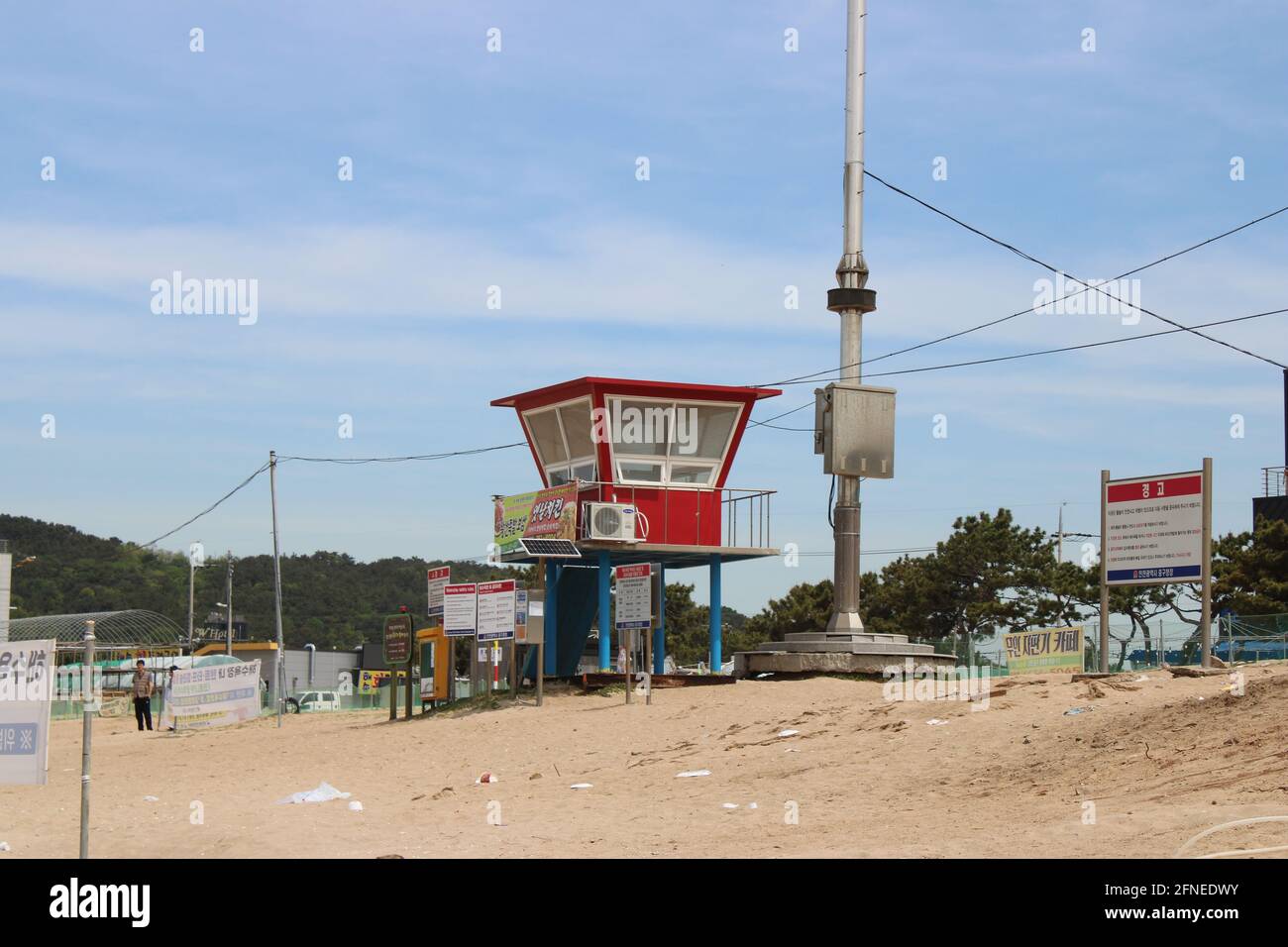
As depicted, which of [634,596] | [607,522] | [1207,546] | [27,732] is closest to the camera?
[27,732]

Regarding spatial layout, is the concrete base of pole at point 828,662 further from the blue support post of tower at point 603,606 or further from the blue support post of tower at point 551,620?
the blue support post of tower at point 551,620

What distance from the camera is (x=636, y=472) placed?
33.7 m

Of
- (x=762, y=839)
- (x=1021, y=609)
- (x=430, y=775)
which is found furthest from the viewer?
(x=1021, y=609)

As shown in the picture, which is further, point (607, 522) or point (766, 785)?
point (607, 522)

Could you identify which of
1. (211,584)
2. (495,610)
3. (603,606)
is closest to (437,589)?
(603,606)

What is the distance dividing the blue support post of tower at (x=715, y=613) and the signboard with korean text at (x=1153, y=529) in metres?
14.0

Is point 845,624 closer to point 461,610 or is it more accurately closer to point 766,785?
point 461,610

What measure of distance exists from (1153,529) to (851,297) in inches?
329

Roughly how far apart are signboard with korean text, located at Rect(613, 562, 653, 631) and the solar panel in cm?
319

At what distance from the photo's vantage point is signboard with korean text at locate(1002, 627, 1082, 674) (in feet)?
103
